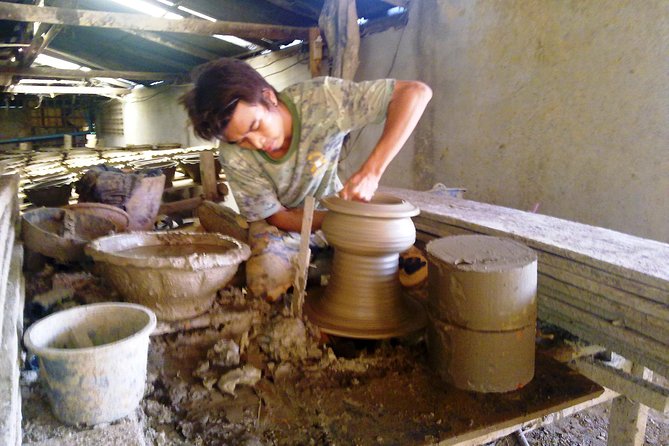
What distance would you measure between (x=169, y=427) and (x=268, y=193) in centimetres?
157

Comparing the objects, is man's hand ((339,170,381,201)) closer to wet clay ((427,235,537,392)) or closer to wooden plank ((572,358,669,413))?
wet clay ((427,235,537,392))

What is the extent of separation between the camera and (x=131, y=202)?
367 cm

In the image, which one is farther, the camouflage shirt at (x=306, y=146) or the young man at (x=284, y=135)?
the camouflage shirt at (x=306, y=146)

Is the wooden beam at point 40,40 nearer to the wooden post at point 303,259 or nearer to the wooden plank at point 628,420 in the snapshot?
the wooden post at point 303,259

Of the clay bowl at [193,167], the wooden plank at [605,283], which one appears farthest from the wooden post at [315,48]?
the wooden plank at [605,283]

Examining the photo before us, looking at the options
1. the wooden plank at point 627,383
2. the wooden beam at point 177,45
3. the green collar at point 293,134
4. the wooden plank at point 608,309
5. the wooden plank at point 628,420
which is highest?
the wooden beam at point 177,45

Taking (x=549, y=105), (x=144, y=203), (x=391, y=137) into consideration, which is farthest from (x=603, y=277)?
(x=144, y=203)

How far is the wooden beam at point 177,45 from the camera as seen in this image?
737cm

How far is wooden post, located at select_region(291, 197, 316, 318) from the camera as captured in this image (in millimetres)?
2117

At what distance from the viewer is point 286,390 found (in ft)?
6.01

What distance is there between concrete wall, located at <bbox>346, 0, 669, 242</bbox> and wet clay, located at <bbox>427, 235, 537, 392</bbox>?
7.19ft

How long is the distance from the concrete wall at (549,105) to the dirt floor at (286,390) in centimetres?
213

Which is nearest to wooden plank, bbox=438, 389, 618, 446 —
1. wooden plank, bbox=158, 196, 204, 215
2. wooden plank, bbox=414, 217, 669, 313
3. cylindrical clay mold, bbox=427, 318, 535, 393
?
cylindrical clay mold, bbox=427, 318, 535, 393

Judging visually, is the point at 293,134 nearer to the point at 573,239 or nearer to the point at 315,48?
the point at 573,239
